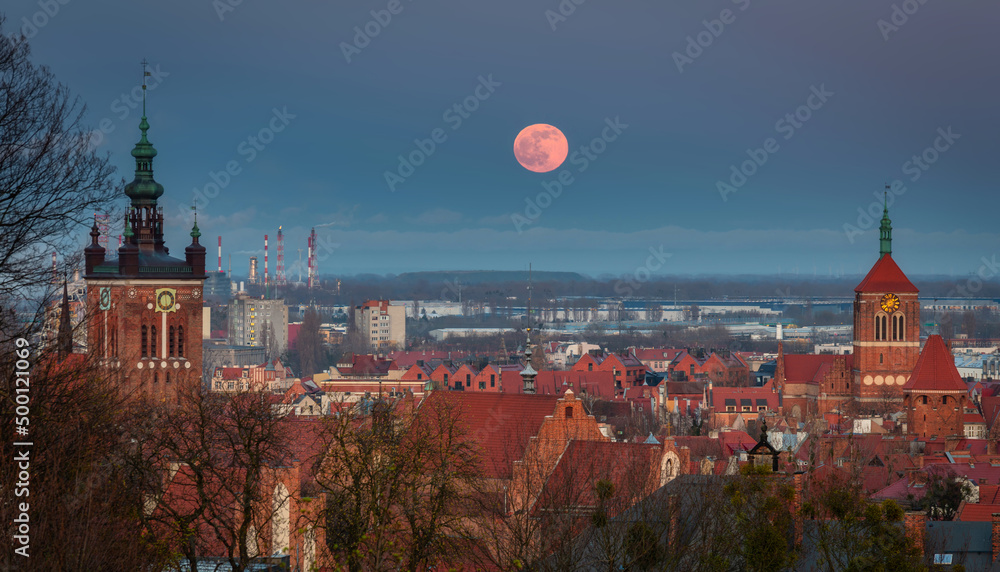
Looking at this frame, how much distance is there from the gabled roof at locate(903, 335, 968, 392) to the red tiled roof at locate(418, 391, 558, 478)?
4759cm

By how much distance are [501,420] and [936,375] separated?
161ft

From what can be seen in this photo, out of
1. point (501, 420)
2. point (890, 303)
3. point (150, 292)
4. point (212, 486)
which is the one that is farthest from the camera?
point (890, 303)

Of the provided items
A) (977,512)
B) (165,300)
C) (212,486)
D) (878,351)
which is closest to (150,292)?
(165,300)

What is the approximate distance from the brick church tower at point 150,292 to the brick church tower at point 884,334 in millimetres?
51001

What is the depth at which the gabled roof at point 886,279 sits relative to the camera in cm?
10038

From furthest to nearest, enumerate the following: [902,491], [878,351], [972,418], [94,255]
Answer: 1. [878,351]
2. [972,418]
3. [94,255]
4. [902,491]

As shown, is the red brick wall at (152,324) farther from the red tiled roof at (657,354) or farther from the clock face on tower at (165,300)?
the red tiled roof at (657,354)

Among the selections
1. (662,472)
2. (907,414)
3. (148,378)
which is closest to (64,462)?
(662,472)

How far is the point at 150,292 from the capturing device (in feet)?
205

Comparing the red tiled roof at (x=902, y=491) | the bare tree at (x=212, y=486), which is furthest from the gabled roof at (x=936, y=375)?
the bare tree at (x=212, y=486)

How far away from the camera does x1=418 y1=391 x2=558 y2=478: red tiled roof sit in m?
37.8

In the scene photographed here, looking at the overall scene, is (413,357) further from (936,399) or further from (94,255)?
(94,255)

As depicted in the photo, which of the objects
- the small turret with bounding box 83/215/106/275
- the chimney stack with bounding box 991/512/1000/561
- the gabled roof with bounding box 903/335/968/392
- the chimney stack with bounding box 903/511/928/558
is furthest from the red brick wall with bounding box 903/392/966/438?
the chimney stack with bounding box 991/512/1000/561

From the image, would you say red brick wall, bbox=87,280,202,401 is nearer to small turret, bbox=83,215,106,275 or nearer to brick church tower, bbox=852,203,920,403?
small turret, bbox=83,215,106,275
